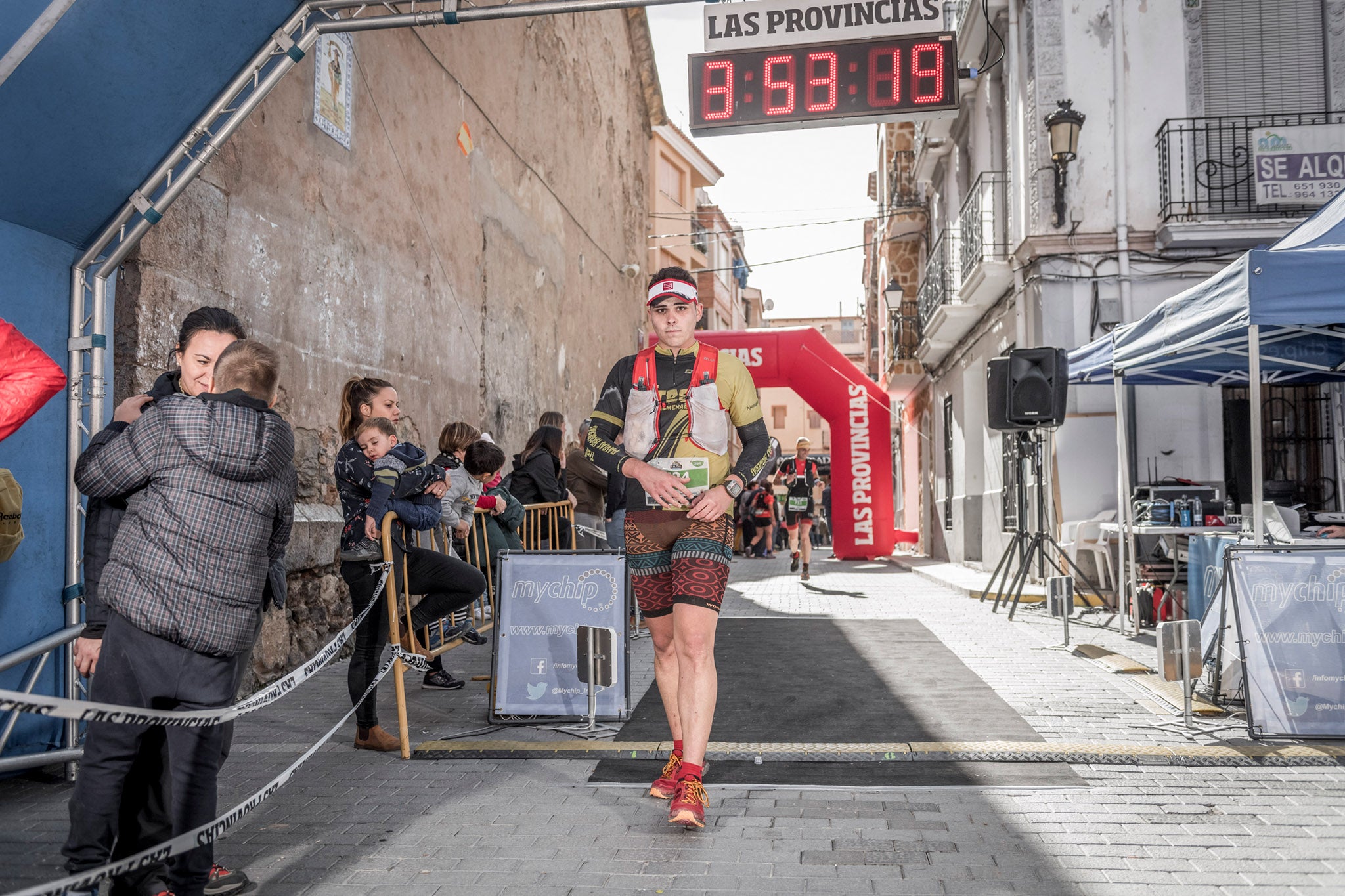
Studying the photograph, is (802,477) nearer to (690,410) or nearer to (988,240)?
(988,240)

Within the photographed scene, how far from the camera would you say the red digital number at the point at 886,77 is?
8.51 meters

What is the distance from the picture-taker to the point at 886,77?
28.1 feet

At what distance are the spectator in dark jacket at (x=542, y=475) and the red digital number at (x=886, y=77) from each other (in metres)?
3.72

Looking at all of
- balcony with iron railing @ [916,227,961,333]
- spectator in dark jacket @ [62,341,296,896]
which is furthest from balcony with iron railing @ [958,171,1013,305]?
spectator in dark jacket @ [62,341,296,896]

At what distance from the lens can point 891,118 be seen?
27.9 ft

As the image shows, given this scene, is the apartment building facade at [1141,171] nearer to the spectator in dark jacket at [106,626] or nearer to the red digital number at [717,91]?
the red digital number at [717,91]

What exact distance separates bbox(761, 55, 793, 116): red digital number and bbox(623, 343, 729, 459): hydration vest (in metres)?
5.27

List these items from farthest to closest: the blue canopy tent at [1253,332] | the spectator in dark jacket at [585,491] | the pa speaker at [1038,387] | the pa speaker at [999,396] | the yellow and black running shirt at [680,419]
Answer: the pa speaker at [999,396] → the pa speaker at [1038,387] → the spectator in dark jacket at [585,491] → the blue canopy tent at [1253,332] → the yellow and black running shirt at [680,419]

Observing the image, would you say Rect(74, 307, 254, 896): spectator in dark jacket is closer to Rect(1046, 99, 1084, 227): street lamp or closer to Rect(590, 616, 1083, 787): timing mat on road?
Rect(590, 616, 1083, 787): timing mat on road

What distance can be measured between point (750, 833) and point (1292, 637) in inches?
119

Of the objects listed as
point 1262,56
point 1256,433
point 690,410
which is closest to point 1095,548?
point 1256,433

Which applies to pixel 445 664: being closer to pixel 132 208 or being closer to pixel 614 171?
pixel 132 208

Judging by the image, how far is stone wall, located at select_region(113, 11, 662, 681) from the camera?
6.71 m

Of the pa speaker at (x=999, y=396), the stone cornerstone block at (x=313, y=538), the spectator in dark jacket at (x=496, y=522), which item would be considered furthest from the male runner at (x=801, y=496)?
the stone cornerstone block at (x=313, y=538)
